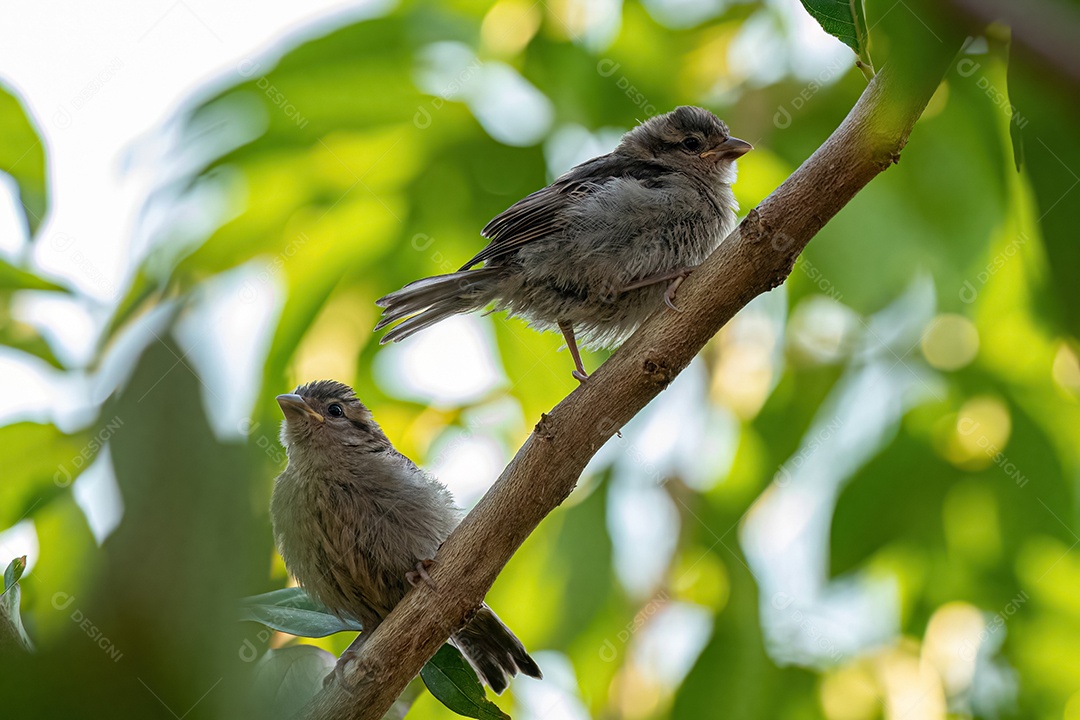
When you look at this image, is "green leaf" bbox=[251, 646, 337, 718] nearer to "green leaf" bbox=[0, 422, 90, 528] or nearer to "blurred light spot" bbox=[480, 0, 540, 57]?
"green leaf" bbox=[0, 422, 90, 528]

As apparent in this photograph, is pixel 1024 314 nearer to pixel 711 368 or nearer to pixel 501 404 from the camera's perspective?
pixel 711 368

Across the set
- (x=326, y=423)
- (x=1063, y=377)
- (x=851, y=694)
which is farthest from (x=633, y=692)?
(x=1063, y=377)

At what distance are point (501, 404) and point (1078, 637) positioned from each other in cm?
270

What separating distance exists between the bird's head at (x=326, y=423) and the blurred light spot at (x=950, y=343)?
2.42 metres

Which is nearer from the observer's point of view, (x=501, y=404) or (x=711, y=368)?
(x=501, y=404)

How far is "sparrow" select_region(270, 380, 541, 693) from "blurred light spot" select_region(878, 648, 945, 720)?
189 cm

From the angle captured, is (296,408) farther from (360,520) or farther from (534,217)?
(534,217)

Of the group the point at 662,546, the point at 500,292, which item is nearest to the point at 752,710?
the point at 662,546

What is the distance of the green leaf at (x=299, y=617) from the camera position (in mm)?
2670

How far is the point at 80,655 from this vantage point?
56 cm

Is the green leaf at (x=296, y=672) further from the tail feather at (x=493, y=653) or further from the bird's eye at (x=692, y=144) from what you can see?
the bird's eye at (x=692, y=144)

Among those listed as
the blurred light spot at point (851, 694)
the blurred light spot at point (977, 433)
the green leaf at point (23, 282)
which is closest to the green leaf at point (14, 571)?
the green leaf at point (23, 282)

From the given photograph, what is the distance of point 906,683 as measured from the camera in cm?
437

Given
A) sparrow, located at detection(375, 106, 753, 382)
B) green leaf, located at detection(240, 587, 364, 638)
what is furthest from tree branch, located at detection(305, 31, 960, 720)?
sparrow, located at detection(375, 106, 753, 382)
